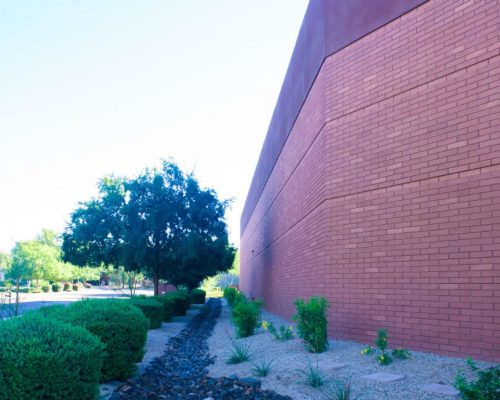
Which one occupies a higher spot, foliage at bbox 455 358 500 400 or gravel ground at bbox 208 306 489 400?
foliage at bbox 455 358 500 400

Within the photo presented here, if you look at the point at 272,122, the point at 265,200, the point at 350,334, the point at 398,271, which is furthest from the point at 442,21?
the point at 265,200

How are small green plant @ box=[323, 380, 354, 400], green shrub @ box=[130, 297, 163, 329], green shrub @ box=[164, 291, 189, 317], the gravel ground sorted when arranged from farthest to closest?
green shrub @ box=[164, 291, 189, 317] → green shrub @ box=[130, 297, 163, 329] → the gravel ground → small green plant @ box=[323, 380, 354, 400]

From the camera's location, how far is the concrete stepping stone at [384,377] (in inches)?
241

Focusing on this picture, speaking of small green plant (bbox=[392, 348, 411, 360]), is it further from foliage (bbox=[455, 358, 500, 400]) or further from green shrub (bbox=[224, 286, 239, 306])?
green shrub (bbox=[224, 286, 239, 306])

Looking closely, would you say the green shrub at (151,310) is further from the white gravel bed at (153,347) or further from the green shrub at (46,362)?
the green shrub at (46,362)

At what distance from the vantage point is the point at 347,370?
6832mm

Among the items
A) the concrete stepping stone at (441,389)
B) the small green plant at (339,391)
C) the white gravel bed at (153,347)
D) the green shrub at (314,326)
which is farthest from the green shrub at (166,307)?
the concrete stepping stone at (441,389)

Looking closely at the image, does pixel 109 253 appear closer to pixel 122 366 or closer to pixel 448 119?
pixel 122 366

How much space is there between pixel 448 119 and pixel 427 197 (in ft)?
4.07

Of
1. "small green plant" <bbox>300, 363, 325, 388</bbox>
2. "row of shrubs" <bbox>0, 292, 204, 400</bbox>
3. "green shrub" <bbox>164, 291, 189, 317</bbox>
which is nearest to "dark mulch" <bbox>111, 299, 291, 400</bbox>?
"small green plant" <bbox>300, 363, 325, 388</bbox>

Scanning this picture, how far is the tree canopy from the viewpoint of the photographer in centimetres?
2180

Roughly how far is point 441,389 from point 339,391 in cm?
117

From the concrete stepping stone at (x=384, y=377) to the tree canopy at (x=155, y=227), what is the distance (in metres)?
15.3

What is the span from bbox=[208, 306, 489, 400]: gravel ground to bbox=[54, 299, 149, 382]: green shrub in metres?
1.53
